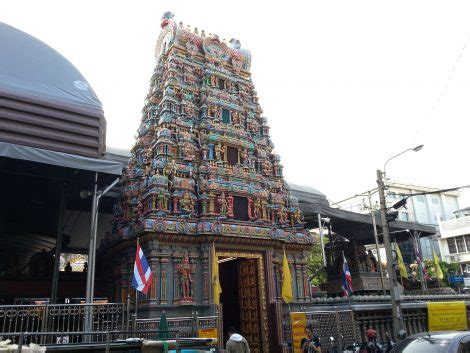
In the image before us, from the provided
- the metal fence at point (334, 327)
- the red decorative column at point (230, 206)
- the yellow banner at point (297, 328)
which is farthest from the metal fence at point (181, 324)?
the red decorative column at point (230, 206)

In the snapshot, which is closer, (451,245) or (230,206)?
(230,206)

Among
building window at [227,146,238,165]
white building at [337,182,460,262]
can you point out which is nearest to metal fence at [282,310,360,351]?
building window at [227,146,238,165]

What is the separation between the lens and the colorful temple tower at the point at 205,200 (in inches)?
663

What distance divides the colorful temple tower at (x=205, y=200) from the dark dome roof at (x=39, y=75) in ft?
13.5

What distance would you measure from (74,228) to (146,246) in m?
11.0

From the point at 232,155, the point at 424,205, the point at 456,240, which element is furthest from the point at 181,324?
the point at 424,205

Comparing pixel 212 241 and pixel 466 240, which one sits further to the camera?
pixel 466 240

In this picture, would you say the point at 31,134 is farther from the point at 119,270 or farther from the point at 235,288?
the point at 235,288

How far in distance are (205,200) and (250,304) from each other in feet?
16.3

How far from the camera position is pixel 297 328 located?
1439cm

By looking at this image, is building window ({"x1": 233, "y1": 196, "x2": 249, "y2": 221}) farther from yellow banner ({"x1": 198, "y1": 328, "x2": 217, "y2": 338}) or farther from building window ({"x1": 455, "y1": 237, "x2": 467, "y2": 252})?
building window ({"x1": 455, "y1": 237, "x2": 467, "y2": 252})

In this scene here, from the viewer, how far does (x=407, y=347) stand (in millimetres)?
8492

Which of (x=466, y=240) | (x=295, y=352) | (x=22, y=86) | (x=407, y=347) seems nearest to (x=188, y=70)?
(x=22, y=86)

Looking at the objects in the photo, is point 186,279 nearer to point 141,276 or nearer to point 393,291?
point 141,276
